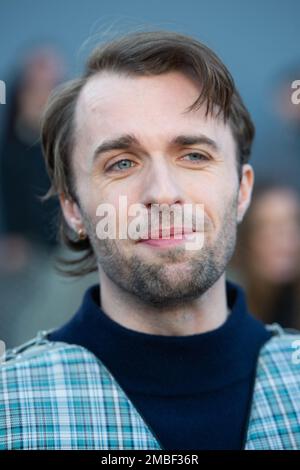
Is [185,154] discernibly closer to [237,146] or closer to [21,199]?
[237,146]

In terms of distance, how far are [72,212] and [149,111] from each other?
0.36m

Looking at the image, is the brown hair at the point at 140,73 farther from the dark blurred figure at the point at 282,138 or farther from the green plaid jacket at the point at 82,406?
the dark blurred figure at the point at 282,138

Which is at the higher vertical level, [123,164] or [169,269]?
[123,164]

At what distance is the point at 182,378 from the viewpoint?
1607 mm

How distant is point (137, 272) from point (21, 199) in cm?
119

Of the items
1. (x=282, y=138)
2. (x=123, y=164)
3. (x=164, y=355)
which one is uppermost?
(x=282, y=138)

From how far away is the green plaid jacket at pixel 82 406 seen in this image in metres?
1.55

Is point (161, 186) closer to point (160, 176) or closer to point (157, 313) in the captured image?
point (160, 176)

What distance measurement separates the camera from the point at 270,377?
5.54 feet

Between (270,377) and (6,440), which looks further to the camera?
(270,377)

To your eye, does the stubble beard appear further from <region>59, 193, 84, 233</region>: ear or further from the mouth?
<region>59, 193, 84, 233</region>: ear

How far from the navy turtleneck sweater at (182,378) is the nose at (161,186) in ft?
0.91

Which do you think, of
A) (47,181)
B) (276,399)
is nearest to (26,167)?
(47,181)
